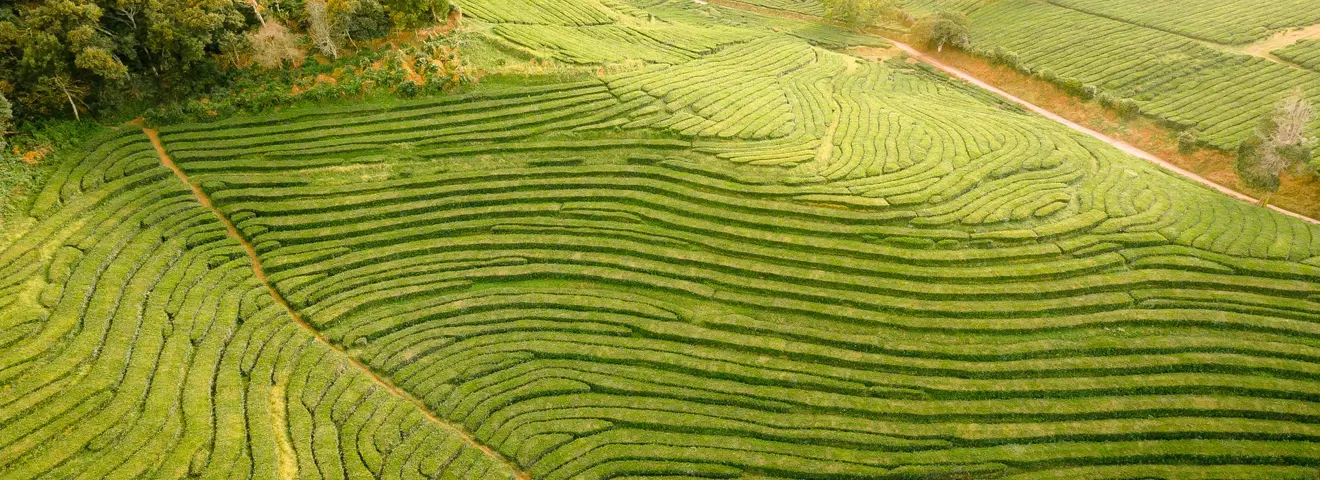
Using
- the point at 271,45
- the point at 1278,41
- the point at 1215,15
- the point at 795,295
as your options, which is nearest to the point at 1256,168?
the point at 795,295

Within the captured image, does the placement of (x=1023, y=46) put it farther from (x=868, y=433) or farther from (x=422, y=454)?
(x=422, y=454)

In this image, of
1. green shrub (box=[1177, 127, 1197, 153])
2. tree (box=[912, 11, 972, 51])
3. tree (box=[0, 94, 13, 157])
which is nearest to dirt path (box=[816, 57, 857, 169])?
tree (box=[912, 11, 972, 51])

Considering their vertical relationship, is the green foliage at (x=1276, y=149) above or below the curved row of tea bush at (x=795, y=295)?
above

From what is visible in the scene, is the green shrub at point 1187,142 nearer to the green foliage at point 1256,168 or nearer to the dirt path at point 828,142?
the green foliage at point 1256,168

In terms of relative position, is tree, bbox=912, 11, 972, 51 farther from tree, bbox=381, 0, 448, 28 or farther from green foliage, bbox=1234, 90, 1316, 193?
tree, bbox=381, 0, 448, 28

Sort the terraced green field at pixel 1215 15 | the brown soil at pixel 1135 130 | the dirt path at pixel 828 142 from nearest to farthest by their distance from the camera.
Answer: the brown soil at pixel 1135 130 < the dirt path at pixel 828 142 < the terraced green field at pixel 1215 15

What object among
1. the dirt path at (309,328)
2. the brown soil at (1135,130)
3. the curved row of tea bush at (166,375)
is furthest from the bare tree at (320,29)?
the brown soil at (1135,130)
